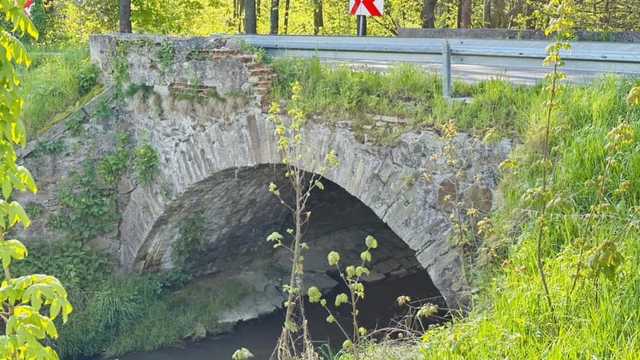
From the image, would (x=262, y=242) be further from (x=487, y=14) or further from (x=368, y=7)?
(x=487, y=14)

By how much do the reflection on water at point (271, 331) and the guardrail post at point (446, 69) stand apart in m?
4.03

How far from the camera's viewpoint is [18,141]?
252cm

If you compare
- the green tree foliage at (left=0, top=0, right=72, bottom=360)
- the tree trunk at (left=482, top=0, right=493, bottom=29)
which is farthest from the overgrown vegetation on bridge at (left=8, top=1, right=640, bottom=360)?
the tree trunk at (left=482, top=0, right=493, bottom=29)

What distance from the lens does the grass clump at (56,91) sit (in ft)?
32.2

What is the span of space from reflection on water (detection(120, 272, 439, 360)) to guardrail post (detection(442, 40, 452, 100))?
4.03 m

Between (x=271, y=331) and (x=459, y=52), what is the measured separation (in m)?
5.65

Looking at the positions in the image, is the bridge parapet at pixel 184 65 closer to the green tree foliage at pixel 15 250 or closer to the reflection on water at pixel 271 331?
the reflection on water at pixel 271 331

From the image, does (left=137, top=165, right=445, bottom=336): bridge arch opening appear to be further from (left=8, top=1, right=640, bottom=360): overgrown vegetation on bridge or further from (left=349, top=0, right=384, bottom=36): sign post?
(left=349, top=0, right=384, bottom=36): sign post

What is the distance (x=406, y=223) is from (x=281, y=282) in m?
5.38

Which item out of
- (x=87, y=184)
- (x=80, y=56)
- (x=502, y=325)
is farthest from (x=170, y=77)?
(x=502, y=325)

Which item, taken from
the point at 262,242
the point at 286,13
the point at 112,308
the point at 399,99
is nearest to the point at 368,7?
the point at 399,99

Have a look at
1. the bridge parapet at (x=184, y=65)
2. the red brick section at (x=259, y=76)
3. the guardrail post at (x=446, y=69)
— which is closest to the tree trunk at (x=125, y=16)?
the bridge parapet at (x=184, y=65)

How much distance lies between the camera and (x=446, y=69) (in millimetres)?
5809

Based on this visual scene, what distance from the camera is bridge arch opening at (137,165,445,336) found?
943 centimetres
